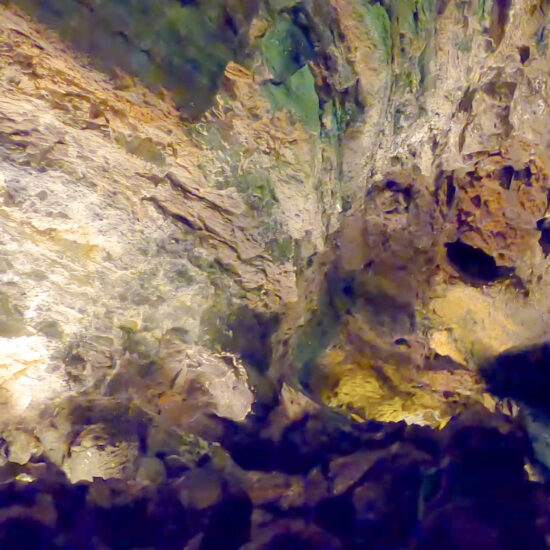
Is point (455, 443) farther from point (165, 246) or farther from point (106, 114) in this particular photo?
point (106, 114)

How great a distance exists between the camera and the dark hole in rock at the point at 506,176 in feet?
8.23

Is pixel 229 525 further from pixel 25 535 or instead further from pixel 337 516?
pixel 25 535

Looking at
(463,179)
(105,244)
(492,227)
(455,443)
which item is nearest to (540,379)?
(455,443)

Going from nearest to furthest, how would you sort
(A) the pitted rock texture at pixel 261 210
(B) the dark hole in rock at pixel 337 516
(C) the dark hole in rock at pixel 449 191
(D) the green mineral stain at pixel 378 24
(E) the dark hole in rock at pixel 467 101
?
(A) the pitted rock texture at pixel 261 210 → (D) the green mineral stain at pixel 378 24 → (E) the dark hole in rock at pixel 467 101 → (B) the dark hole in rock at pixel 337 516 → (C) the dark hole in rock at pixel 449 191

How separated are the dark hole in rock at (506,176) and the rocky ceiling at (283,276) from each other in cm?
1

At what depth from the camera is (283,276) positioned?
243cm

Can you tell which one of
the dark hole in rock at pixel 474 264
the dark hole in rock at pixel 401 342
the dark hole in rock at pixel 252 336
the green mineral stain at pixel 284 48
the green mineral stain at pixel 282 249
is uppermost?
the green mineral stain at pixel 284 48

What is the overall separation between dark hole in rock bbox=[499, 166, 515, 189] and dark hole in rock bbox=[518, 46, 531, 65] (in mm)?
547

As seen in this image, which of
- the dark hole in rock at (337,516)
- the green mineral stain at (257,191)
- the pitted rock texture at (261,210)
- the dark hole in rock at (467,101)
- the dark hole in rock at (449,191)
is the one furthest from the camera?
the dark hole in rock at (449,191)

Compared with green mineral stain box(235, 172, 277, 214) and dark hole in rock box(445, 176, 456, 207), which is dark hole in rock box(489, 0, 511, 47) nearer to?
dark hole in rock box(445, 176, 456, 207)

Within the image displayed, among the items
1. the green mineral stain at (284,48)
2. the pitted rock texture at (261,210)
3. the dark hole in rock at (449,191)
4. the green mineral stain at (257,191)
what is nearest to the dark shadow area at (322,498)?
the pitted rock texture at (261,210)

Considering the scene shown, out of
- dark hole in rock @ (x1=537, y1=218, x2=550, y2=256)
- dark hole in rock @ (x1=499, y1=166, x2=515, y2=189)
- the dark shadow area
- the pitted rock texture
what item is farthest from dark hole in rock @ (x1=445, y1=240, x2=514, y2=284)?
the dark shadow area

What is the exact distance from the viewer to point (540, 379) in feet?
8.87

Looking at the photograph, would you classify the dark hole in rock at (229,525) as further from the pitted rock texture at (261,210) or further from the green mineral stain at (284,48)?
the green mineral stain at (284,48)
